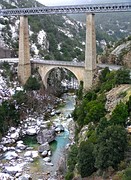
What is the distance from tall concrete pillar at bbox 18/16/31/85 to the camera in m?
56.2

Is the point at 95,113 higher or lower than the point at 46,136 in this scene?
higher

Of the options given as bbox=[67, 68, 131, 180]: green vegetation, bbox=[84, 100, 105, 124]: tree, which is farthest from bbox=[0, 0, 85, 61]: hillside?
bbox=[67, 68, 131, 180]: green vegetation

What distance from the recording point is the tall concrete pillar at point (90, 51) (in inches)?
1865

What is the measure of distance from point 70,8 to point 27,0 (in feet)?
223

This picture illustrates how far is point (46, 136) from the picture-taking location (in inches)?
1561

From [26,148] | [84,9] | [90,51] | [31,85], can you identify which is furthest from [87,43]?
[26,148]

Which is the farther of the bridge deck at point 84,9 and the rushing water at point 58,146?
the bridge deck at point 84,9

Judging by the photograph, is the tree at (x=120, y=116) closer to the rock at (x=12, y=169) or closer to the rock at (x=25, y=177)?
the rock at (x=25, y=177)

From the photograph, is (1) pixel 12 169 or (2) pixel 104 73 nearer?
(1) pixel 12 169

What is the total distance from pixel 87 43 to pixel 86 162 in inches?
1060

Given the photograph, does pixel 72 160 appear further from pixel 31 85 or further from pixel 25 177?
pixel 31 85

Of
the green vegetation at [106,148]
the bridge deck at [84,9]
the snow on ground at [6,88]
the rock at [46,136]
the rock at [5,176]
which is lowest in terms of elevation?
the rock at [5,176]

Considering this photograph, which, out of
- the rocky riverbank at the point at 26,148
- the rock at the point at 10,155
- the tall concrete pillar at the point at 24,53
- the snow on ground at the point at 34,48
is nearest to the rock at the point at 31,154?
the rocky riverbank at the point at 26,148

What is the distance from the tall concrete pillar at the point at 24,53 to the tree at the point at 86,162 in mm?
34986
